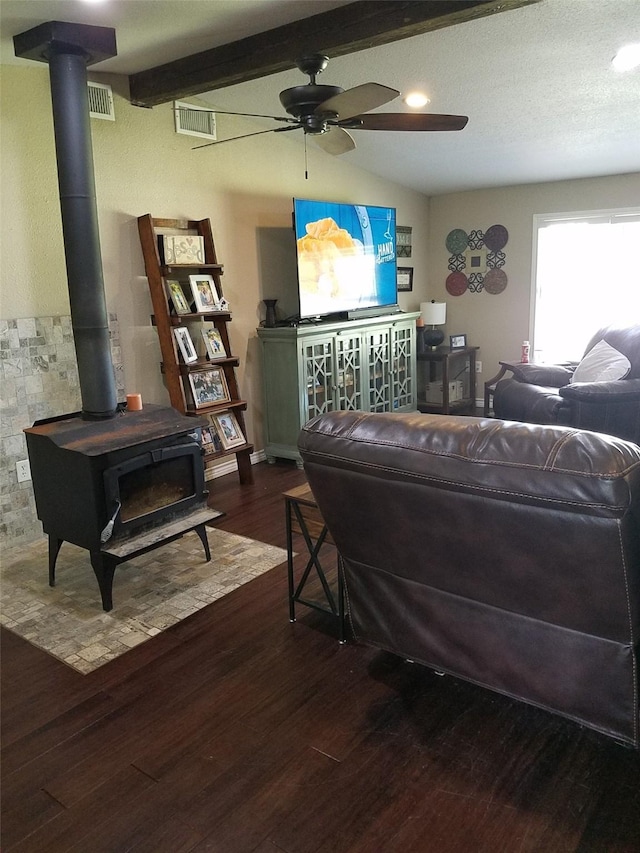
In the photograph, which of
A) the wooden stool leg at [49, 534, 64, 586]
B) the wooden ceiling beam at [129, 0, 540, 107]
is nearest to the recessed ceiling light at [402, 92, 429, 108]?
the wooden ceiling beam at [129, 0, 540, 107]

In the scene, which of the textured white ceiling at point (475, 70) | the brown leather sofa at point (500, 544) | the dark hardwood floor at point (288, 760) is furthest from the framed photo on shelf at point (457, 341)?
the brown leather sofa at point (500, 544)

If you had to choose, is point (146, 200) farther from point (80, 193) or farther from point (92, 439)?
point (92, 439)

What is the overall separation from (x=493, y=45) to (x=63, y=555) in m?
3.41

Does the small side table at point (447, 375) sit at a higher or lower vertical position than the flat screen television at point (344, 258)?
lower

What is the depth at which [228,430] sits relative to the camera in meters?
4.29

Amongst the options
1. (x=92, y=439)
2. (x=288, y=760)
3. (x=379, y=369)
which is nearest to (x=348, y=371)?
(x=379, y=369)

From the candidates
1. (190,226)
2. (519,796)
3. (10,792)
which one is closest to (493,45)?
(190,226)

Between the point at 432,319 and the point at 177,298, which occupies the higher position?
the point at 177,298

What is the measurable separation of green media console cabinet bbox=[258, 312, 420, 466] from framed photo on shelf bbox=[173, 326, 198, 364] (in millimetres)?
773

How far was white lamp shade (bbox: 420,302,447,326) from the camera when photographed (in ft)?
20.4

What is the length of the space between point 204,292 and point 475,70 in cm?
201

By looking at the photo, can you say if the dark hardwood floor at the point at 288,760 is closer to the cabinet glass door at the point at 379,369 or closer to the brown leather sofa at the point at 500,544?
the brown leather sofa at the point at 500,544

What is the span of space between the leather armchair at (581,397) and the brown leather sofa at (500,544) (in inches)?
105

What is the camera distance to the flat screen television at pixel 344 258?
4.64m
